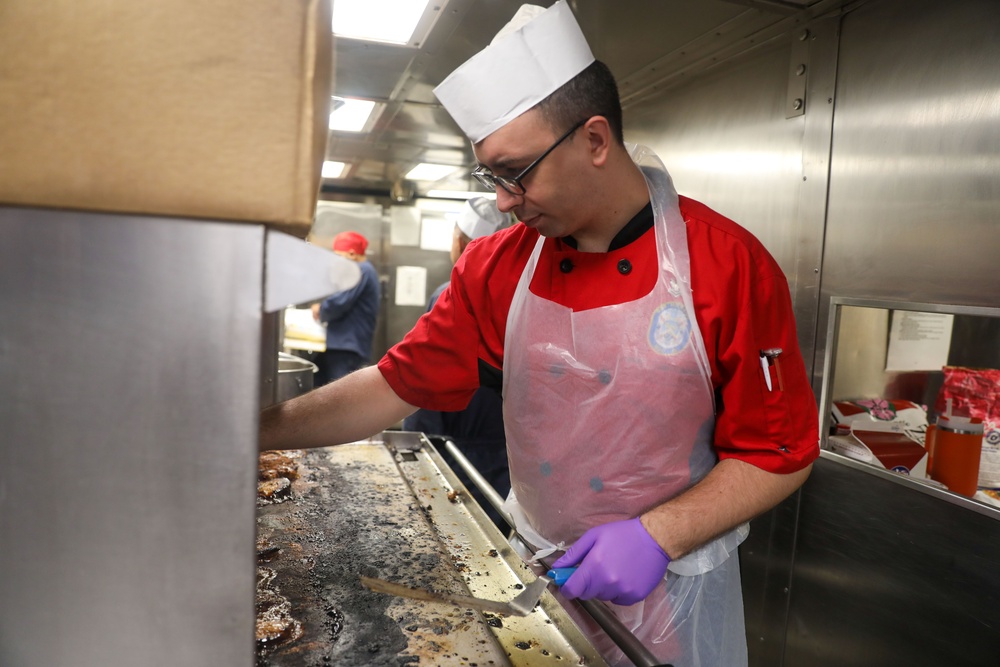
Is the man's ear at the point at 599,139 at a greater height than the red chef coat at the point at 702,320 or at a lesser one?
greater

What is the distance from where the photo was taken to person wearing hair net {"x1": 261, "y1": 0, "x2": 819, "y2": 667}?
4.22ft

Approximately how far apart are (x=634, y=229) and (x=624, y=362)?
0.29 m

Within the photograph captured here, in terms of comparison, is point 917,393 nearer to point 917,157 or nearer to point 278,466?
point 917,157

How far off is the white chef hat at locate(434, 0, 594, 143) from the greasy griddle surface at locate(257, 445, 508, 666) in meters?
0.92

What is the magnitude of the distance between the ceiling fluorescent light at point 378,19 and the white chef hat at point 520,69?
870mm

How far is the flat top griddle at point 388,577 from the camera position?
42.8 inches

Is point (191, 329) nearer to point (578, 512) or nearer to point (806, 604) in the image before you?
point (578, 512)

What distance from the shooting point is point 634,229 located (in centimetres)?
141

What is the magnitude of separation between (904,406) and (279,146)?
254cm

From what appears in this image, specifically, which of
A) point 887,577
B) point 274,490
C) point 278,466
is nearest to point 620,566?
point 274,490

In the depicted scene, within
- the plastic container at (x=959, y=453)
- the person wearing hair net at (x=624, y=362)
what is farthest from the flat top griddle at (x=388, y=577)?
the plastic container at (x=959, y=453)

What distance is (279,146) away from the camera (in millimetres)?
514

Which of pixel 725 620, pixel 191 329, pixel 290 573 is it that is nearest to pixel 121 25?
pixel 191 329

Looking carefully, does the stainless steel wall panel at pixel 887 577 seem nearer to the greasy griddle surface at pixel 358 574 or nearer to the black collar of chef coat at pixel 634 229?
the black collar of chef coat at pixel 634 229
